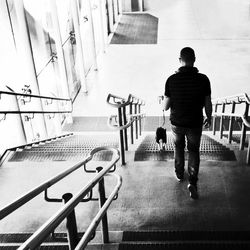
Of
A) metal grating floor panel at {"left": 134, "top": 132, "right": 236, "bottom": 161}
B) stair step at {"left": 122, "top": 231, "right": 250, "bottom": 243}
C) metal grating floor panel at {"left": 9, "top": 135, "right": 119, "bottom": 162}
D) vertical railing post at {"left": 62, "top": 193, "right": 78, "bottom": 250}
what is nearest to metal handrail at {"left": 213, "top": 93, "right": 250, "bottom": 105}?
metal grating floor panel at {"left": 134, "top": 132, "right": 236, "bottom": 161}

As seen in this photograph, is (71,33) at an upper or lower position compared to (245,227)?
upper

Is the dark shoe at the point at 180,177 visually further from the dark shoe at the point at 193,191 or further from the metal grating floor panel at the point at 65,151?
the metal grating floor panel at the point at 65,151

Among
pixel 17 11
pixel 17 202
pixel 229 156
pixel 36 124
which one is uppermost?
pixel 17 11

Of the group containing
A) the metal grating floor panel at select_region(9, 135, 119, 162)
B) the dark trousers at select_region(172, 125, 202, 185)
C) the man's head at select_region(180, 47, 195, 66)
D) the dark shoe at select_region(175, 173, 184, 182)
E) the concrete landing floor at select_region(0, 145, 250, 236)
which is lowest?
the metal grating floor panel at select_region(9, 135, 119, 162)

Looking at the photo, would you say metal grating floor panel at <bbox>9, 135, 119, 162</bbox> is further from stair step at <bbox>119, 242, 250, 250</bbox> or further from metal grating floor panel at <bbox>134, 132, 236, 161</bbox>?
stair step at <bbox>119, 242, 250, 250</bbox>

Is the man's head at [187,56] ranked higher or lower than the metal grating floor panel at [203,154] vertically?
higher

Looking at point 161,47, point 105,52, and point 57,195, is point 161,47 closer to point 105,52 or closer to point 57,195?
point 105,52

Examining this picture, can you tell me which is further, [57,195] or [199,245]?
[57,195]

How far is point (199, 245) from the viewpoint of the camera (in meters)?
2.77

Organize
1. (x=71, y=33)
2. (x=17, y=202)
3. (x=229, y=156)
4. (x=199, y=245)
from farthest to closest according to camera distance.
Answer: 1. (x=71, y=33)
2. (x=229, y=156)
3. (x=199, y=245)
4. (x=17, y=202)

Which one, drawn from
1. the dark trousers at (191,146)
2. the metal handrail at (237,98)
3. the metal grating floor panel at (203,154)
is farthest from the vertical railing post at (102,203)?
the metal handrail at (237,98)

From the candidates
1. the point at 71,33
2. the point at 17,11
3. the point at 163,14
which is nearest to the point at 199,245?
the point at 17,11

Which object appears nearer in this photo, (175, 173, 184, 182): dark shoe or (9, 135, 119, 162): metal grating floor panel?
(175, 173, 184, 182): dark shoe

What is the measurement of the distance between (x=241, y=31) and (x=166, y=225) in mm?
13087
